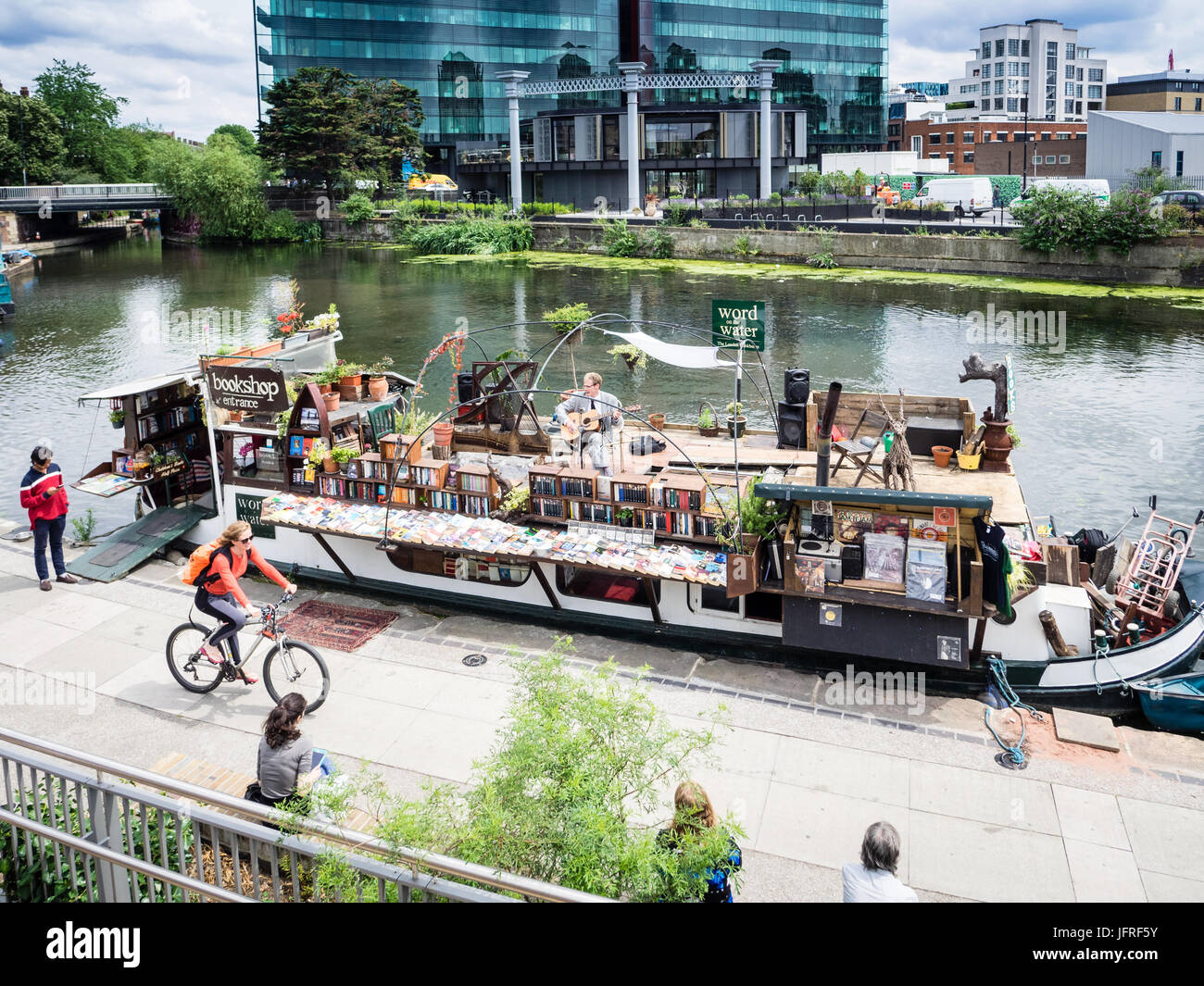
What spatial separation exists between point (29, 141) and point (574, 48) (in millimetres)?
52852

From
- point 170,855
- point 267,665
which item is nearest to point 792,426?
point 267,665

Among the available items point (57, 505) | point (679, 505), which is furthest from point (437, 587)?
point (57, 505)

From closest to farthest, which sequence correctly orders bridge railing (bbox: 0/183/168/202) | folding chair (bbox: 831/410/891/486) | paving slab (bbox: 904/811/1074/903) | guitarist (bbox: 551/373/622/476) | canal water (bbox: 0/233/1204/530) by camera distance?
paving slab (bbox: 904/811/1074/903) < folding chair (bbox: 831/410/891/486) < guitarist (bbox: 551/373/622/476) < canal water (bbox: 0/233/1204/530) < bridge railing (bbox: 0/183/168/202)

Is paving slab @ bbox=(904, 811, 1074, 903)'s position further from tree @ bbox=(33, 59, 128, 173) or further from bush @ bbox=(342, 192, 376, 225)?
tree @ bbox=(33, 59, 128, 173)

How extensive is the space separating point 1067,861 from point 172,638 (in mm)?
9432

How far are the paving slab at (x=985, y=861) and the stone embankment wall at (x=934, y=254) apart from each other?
47662 mm

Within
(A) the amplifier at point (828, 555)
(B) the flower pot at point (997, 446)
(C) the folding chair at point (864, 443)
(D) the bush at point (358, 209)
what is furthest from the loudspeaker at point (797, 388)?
(D) the bush at point (358, 209)

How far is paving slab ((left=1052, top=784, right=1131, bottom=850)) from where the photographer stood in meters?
9.48

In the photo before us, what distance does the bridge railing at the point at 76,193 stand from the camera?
81500 millimetres

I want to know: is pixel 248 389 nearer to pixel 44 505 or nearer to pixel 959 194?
pixel 44 505

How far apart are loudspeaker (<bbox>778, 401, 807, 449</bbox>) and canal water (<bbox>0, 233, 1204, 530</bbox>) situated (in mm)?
879

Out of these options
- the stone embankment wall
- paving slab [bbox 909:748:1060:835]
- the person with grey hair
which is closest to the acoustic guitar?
paving slab [bbox 909:748:1060:835]

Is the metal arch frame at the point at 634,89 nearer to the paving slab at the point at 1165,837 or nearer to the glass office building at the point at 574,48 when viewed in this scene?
the glass office building at the point at 574,48
